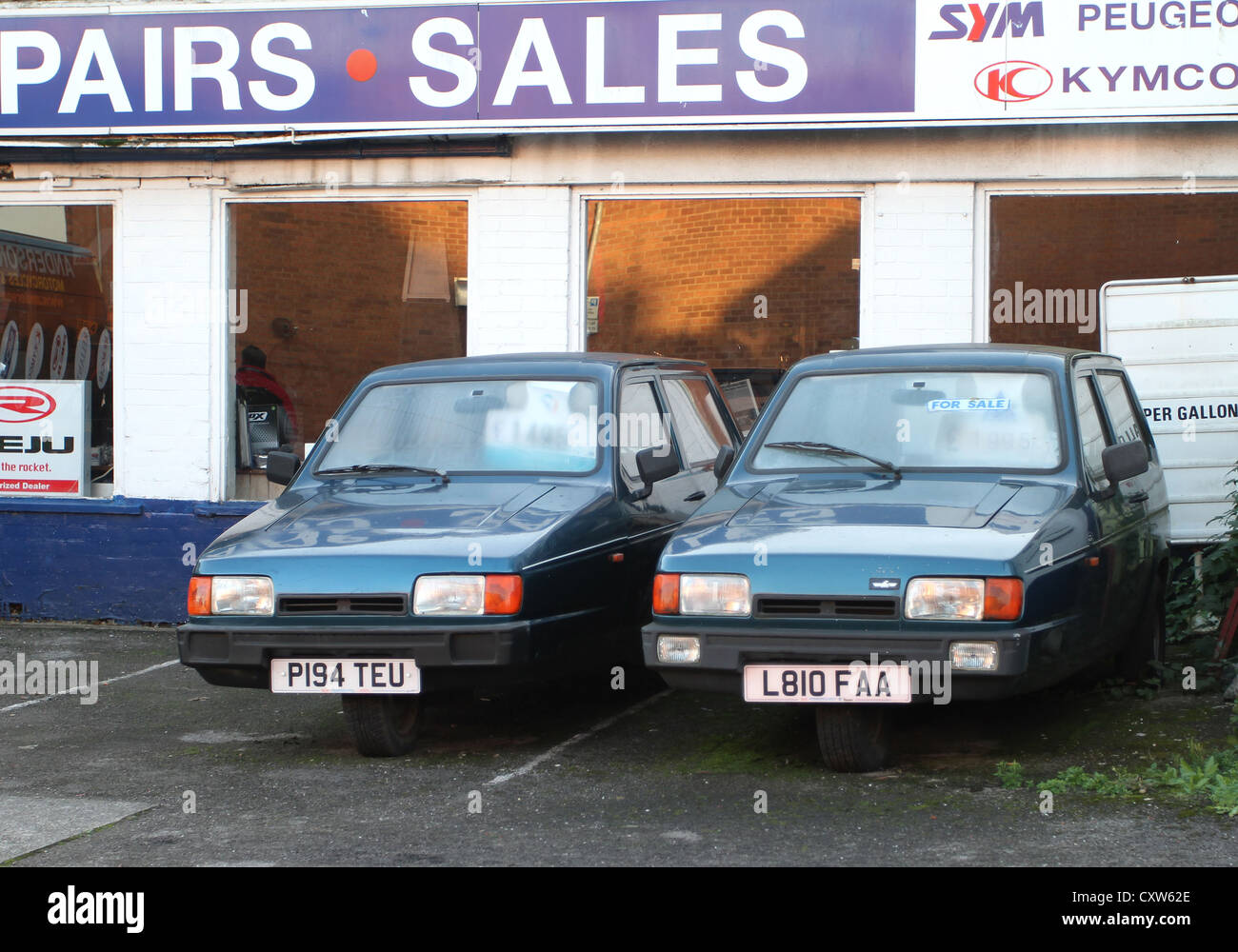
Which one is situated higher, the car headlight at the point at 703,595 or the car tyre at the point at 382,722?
the car headlight at the point at 703,595

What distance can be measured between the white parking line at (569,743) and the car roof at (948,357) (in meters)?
1.87

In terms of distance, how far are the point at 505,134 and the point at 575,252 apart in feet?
3.01

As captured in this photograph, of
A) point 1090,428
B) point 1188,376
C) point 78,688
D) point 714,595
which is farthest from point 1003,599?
point 78,688

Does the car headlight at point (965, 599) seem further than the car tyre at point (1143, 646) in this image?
No

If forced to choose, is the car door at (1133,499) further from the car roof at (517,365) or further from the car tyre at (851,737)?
the car roof at (517,365)

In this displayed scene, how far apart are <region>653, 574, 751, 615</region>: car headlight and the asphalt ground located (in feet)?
2.30

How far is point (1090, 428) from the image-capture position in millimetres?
6969

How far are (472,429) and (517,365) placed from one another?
0.48 meters

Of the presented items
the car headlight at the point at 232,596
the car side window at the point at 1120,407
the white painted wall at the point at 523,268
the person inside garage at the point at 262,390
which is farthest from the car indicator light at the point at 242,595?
the person inside garage at the point at 262,390

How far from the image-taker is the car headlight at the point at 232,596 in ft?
21.0

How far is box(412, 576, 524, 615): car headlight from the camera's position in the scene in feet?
20.4

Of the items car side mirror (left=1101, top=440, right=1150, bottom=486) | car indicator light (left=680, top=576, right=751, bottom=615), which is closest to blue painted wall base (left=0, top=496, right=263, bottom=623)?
car indicator light (left=680, top=576, right=751, bottom=615)

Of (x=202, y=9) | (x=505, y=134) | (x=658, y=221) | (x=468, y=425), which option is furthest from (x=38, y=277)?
(x=468, y=425)

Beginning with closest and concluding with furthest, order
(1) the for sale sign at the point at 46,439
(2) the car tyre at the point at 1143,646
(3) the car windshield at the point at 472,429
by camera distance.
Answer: (3) the car windshield at the point at 472,429, (2) the car tyre at the point at 1143,646, (1) the for sale sign at the point at 46,439
